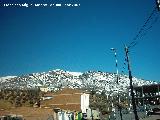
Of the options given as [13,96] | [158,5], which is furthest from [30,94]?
[158,5]

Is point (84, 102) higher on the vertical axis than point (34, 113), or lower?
higher

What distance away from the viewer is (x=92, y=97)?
404 feet

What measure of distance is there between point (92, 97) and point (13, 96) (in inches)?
1219

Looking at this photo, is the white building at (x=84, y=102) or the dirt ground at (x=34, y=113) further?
the white building at (x=84, y=102)

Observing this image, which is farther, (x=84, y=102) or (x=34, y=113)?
(x=84, y=102)

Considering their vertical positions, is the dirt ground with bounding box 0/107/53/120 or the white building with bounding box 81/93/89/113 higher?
the white building with bounding box 81/93/89/113

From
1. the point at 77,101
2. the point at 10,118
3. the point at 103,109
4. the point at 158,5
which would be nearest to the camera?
the point at 158,5

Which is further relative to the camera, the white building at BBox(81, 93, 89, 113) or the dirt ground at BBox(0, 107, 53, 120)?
the white building at BBox(81, 93, 89, 113)

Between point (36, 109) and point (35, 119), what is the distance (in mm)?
2146

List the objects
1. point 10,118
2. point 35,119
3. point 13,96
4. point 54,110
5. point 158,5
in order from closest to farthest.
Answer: point 158,5
point 10,118
point 35,119
point 54,110
point 13,96

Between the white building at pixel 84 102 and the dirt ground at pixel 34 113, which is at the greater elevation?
the white building at pixel 84 102

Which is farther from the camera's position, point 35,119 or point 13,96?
point 13,96

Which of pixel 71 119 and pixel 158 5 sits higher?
pixel 158 5

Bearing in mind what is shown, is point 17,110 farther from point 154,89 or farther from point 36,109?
point 154,89
